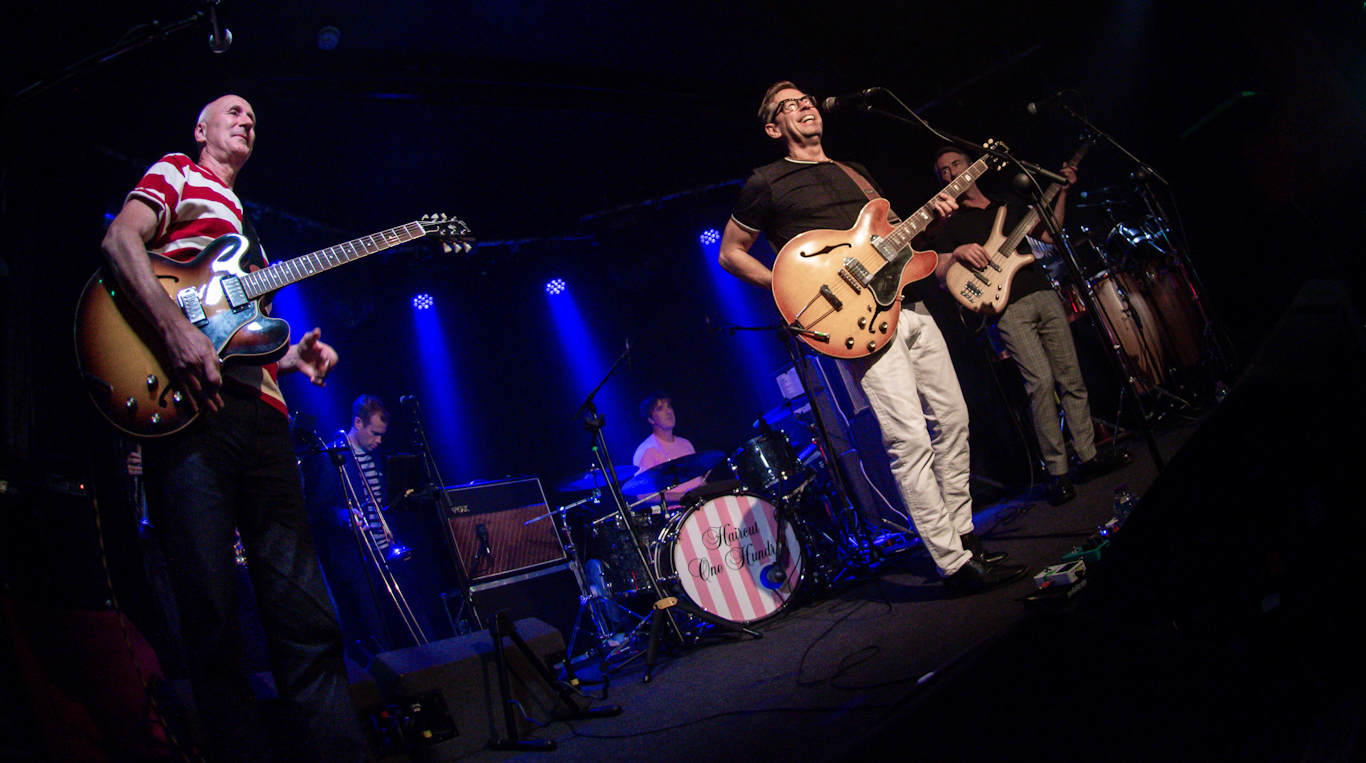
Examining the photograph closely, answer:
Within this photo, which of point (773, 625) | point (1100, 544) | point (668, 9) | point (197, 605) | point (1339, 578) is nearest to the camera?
point (1339, 578)

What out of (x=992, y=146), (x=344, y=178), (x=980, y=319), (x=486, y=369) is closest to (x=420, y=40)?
(x=344, y=178)

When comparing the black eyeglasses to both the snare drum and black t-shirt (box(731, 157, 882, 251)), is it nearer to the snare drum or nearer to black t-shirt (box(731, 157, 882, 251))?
black t-shirt (box(731, 157, 882, 251))

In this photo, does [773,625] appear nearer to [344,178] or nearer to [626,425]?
[626,425]

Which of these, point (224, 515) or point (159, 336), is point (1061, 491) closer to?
point (224, 515)

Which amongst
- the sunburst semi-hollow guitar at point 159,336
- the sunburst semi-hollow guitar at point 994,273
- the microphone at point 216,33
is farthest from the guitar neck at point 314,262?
the sunburst semi-hollow guitar at point 994,273

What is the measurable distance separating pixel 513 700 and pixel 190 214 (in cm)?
231

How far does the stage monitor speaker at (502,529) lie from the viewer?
5.70 metres

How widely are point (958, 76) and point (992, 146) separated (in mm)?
4989

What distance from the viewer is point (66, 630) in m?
1.48

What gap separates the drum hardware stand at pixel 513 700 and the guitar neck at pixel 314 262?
1507mm

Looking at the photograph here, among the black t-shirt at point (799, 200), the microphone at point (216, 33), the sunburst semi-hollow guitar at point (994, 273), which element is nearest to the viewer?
the microphone at point (216, 33)

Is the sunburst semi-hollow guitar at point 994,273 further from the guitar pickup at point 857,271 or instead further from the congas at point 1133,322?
the guitar pickup at point 857,271

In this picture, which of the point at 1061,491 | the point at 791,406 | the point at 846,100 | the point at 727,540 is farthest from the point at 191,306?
the point at 1061,491

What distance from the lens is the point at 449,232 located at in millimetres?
3225
